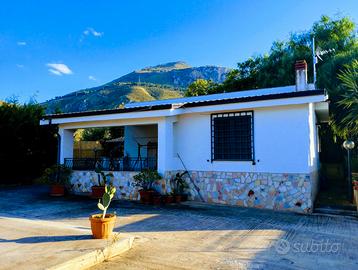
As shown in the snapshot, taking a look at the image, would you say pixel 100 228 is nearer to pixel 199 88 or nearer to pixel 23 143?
pixel 23 143

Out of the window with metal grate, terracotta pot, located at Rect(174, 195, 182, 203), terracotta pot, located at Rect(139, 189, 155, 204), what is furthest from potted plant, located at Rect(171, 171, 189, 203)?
the window with metal grate

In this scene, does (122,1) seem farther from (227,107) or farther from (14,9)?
(227,107)

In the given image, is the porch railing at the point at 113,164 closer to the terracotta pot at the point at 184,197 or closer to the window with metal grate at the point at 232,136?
the terracotta pot at the point at 184,197

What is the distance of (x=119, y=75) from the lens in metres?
119

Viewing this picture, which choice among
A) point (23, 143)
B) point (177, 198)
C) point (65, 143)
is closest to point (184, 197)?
point (177, 198)

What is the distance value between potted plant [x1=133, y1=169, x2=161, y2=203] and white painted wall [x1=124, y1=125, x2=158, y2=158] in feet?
16.6

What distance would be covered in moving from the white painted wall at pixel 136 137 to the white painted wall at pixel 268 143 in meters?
5.16

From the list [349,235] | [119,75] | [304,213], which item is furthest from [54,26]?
[119,75]

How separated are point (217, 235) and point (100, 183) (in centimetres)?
762

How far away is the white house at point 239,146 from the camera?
9.81 metres

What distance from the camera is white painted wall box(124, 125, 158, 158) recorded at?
658 inches

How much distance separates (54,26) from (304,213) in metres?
24.2

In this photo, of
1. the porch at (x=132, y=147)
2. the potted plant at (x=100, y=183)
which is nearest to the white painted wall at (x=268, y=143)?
the porch at (x=132, y=147)

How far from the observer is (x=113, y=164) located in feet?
45.1
